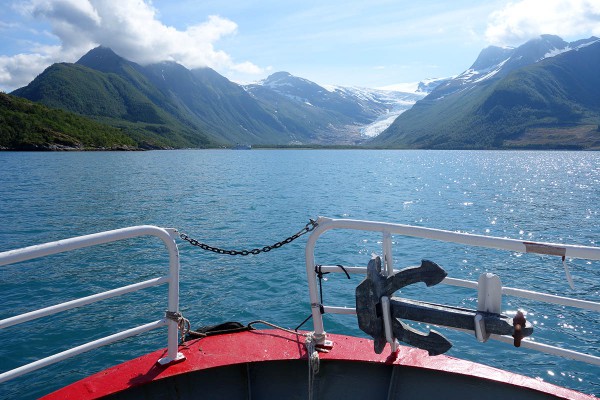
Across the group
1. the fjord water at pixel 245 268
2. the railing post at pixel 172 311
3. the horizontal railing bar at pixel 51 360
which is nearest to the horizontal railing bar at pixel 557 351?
the railing post at pixel 172 311

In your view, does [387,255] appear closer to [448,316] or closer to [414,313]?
[414,313]

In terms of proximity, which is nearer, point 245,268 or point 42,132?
point 245,268

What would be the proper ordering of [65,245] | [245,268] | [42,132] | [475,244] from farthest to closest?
[42,132]
[245,268]
[475,244]
[65,245]

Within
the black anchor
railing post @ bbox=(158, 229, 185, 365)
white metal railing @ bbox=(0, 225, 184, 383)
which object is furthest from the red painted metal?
the black anchor

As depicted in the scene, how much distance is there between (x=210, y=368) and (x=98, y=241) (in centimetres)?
182

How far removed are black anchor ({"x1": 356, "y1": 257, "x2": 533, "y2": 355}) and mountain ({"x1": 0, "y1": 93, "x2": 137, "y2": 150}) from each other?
596 feet

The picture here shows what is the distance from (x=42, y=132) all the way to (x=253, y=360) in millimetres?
191174

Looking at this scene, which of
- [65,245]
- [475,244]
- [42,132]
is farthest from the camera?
[42,132]

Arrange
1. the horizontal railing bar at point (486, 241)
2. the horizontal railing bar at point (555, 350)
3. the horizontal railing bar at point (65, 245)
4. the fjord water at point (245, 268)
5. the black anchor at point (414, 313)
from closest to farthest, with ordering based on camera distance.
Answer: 1. the horizontal railing bar at point (65, 245)
2. the horizontal railing bar at point (486, 241)
3. the black anchor at point (414, 313)
4. the horizontal railing bar at point (555, 350)
5. the fjord water at point (245, 268)

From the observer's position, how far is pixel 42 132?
16862 cm

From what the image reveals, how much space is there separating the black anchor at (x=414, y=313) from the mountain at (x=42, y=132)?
596 ft

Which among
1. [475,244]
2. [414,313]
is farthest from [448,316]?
[475,244]

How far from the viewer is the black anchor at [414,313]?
4.00 m

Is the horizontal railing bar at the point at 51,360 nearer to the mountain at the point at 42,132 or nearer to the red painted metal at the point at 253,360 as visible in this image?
the red painted metal at the point at 253,360
